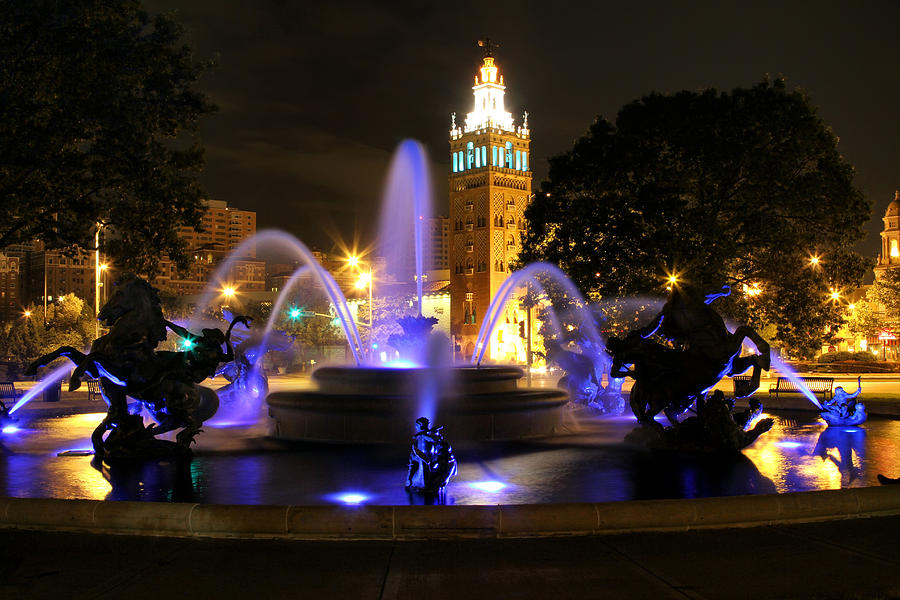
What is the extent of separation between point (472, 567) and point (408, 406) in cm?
807

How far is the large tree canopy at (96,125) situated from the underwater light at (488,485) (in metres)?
13.3

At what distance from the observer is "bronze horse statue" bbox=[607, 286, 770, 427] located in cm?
1507

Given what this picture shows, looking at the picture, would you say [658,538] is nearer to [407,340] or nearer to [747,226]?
[407,340]

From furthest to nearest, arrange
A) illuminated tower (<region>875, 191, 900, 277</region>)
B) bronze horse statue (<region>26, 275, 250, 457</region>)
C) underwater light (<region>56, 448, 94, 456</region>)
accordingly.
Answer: illuminated tower (<region>875, 191, 900, 277</region>) → underwater light (<region>56, 448, 94, 456</region>) → bronze horse statue (<region>26, 275, 250, 457</region>)

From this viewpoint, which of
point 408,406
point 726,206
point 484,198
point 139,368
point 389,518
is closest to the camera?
point 389,518

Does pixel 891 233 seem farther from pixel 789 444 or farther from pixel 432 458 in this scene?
pixel 432 458

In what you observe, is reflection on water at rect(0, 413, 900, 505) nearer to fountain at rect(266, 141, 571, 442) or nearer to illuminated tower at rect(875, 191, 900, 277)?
fountain at rect(266, 141, 571, 442)

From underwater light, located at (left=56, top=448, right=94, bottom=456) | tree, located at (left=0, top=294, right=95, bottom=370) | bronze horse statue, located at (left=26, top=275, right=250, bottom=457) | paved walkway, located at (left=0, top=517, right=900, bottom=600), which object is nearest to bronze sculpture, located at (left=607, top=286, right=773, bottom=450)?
paved walkway, located at (left=0, top=517, right=900, bottom=600)

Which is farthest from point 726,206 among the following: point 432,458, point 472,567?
point 472,567

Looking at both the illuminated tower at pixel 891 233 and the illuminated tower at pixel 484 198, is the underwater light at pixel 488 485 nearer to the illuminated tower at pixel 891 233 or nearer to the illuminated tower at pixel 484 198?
the illuminated tower at pixel 484 198

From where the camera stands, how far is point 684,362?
49.9ft

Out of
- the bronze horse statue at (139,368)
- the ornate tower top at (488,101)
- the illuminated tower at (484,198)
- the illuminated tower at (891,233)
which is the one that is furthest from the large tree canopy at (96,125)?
the illuminated tower at (891,233)

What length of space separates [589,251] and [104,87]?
705 inches

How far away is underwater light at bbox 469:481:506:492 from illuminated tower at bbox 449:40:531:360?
104724 millimetres
